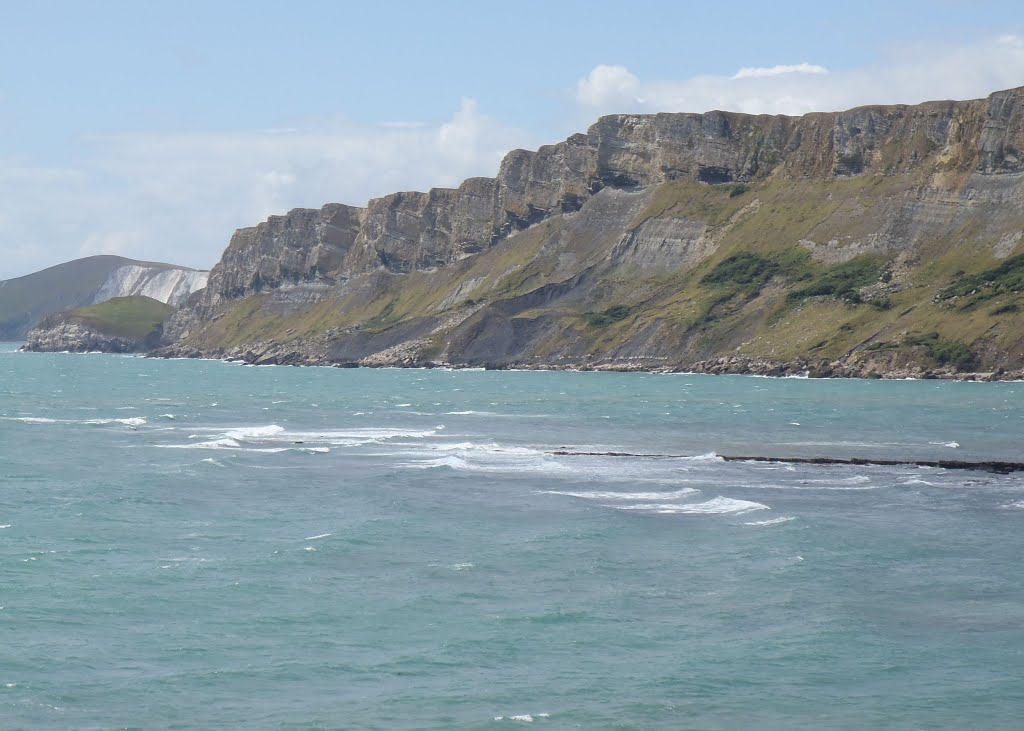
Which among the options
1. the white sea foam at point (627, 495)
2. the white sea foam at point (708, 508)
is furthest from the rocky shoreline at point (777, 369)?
the white sea foam at point (708, 508)

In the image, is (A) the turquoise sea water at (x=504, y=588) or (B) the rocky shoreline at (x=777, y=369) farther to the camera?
(B) the rocky shoreline at (x=777, y=369)

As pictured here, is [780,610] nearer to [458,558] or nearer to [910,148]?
[458,558]

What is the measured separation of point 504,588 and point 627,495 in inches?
715

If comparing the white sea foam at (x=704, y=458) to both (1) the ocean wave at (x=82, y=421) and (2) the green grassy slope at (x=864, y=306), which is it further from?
(2) the green grassy slope at (x=864, y=306)

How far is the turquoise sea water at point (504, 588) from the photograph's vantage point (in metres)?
26.5

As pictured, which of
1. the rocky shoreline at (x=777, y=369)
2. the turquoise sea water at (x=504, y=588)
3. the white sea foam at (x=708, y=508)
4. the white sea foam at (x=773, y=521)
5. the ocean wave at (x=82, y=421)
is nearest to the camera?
the turquoise sea water at (x=504, y=588)

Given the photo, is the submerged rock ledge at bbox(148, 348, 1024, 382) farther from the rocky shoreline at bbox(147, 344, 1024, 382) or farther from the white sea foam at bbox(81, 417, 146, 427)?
the white sea foam at bbox(81, 417, 146, 427)

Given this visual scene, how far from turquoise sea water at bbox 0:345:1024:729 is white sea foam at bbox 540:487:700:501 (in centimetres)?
27

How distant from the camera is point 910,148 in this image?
199750 millimetres

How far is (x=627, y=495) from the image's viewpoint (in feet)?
175

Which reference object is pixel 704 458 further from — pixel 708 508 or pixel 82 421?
pixel 82 421

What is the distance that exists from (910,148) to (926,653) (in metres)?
181

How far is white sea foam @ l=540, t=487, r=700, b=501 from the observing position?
52.4m

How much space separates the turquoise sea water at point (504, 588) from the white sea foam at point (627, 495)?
0.27 m
